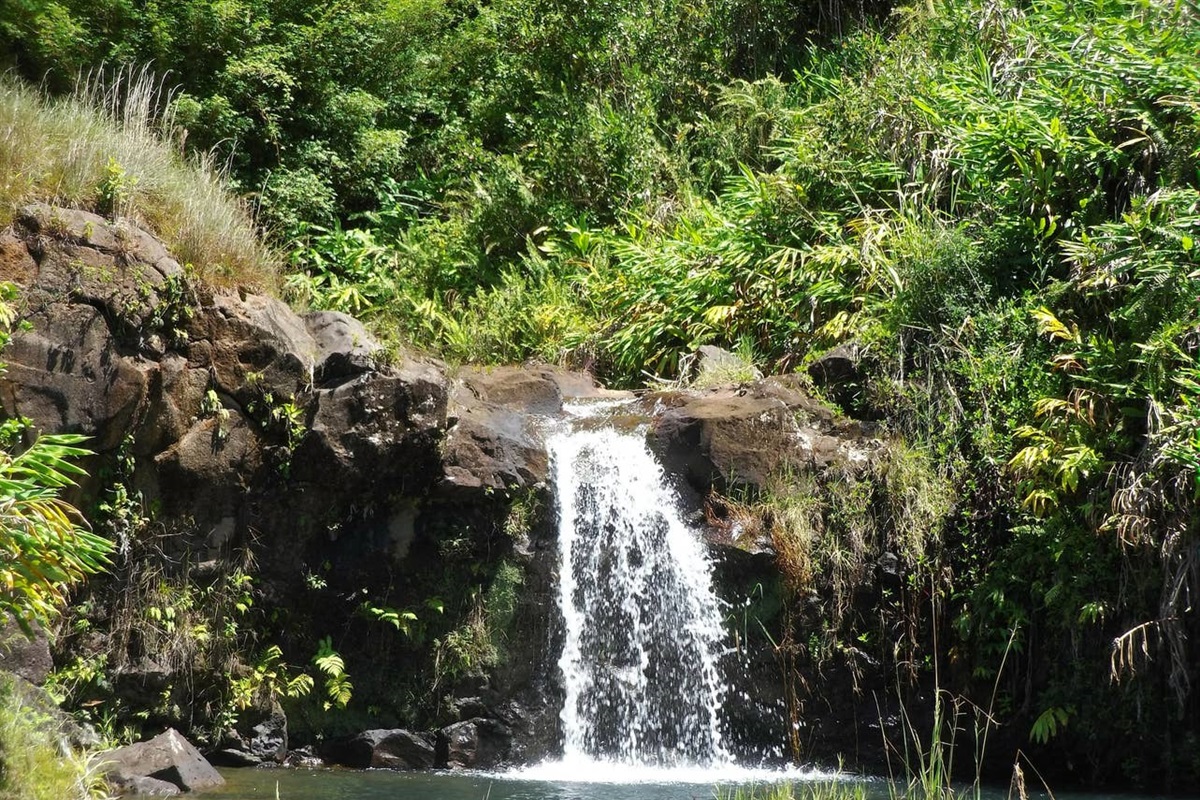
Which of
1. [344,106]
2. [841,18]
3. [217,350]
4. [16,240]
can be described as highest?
[841,18]

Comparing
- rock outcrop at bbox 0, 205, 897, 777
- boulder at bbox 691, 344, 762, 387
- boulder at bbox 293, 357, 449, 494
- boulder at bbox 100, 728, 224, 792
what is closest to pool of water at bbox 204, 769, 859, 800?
boulder at bbox 100, 728, 224, 792

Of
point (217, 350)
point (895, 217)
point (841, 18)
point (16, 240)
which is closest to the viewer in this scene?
point (16, 240)

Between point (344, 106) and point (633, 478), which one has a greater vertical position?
point (344, 106)

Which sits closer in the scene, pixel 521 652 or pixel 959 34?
pixel 521 652

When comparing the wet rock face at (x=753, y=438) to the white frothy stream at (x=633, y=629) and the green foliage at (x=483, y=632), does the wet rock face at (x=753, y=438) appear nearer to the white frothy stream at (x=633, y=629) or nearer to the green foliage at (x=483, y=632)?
the white frothy stream at (x=633, y=629)

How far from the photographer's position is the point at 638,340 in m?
12.5

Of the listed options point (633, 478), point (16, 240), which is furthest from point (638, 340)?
point (16, 240)

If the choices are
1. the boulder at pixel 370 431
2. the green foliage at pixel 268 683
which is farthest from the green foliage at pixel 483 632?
the boulder at pixel 370 431

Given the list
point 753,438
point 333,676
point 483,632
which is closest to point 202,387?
point 333,676

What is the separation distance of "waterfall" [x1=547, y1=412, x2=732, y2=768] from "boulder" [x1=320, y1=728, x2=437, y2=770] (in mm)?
1068

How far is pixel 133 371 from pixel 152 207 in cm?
182

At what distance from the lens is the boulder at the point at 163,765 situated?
7465 millimetres

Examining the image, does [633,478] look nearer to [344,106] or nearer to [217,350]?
[217,350]

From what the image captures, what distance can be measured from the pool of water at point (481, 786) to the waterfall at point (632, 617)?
558mm
